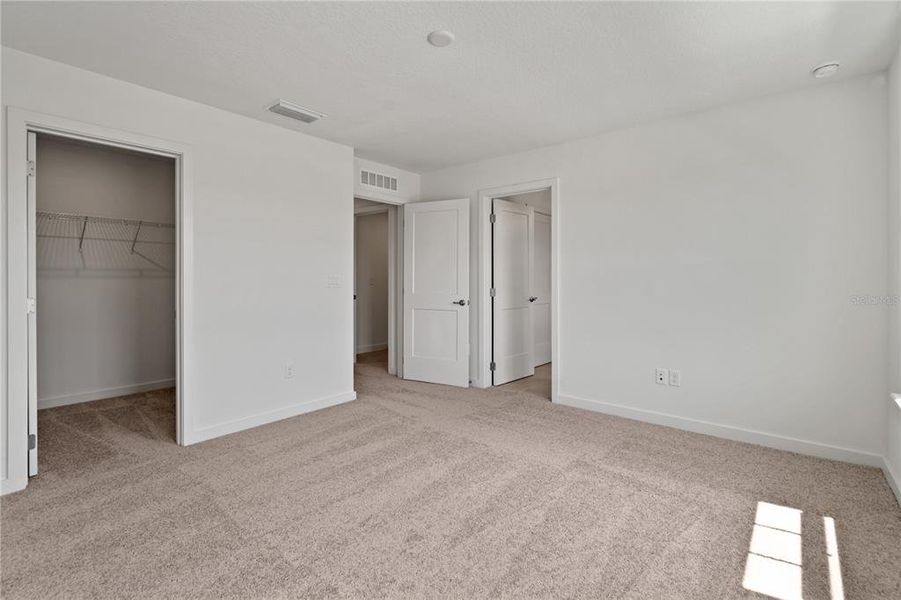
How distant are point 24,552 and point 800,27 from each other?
14.3ft

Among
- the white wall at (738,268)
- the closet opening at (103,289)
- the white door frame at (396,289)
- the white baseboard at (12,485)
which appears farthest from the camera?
the white door frame at (396,289)

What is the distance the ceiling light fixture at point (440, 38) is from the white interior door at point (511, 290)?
254 centimetres

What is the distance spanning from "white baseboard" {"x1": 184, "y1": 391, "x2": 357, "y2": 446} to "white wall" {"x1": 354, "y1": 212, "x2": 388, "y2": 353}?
289 centimetres

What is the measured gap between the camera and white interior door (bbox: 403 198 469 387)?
4.91 m

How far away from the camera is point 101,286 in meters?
4.53

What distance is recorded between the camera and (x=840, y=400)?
290cm

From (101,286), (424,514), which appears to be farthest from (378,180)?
(424,514)

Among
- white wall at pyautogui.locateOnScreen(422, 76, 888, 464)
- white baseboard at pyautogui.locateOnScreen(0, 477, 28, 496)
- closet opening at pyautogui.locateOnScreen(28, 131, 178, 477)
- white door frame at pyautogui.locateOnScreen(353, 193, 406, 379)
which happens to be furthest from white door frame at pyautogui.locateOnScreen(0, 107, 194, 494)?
white wall at pyautogui.locateOnScreen(422, 76, 888, 464)

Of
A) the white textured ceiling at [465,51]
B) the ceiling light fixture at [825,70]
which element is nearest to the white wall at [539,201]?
the white textured ceiling at [465,51]

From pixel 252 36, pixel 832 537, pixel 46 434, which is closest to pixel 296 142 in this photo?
pixel 252 36

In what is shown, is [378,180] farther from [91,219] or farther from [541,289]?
[91,219]

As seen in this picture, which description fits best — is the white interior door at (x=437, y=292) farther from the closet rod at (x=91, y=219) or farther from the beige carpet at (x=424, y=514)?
the closet rod at (x=91, y=219)

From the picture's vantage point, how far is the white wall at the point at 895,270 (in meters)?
2.45

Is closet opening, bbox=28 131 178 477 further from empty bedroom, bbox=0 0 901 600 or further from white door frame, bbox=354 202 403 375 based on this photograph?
white door frame, bbox=354 202 403 375
